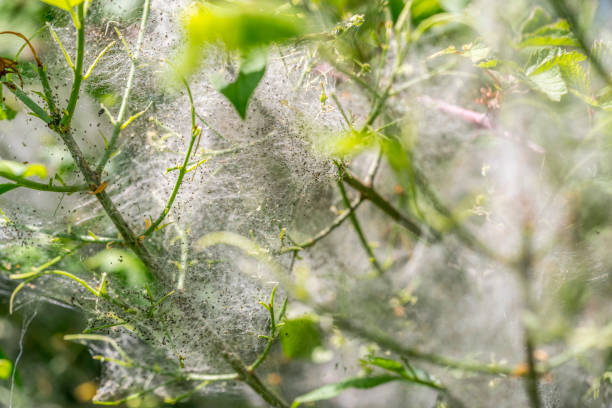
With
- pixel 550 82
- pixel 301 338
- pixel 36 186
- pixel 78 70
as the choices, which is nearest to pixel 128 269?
pixel 36 186

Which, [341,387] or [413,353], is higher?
[413,353]

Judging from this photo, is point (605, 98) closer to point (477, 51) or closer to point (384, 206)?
point (477, 51)

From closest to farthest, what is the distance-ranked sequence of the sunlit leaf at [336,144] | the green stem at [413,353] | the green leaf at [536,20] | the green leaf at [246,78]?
the green leaf at [246,78] < the sunlit leaf at [336,144] < the green leaf at [536,20] < the green stem at [413,353]

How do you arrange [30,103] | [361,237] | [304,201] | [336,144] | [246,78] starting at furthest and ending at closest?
[361,237], [304,201], [336,144], [30,103], [246,78]

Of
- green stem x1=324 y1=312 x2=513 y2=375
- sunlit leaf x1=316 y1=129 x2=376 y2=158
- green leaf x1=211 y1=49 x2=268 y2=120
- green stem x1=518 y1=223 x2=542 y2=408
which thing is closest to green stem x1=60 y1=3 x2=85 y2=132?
green leaf x1=211 y1=49 x2=268 y2=120

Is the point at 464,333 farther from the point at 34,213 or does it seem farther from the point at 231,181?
the point at 34,213

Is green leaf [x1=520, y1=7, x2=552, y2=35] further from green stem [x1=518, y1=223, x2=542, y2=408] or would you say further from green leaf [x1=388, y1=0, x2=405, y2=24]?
green stem [x1=518, y1=223, x2=542, y2=408]

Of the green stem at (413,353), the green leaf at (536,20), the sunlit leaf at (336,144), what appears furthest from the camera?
the green stem at (413,353)

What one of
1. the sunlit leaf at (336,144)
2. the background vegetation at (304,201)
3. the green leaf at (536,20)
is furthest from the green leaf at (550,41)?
the sunlit leaf at (336,144)

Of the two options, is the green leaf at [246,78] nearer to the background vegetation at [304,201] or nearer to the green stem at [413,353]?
the background vegetation at [304,201]
